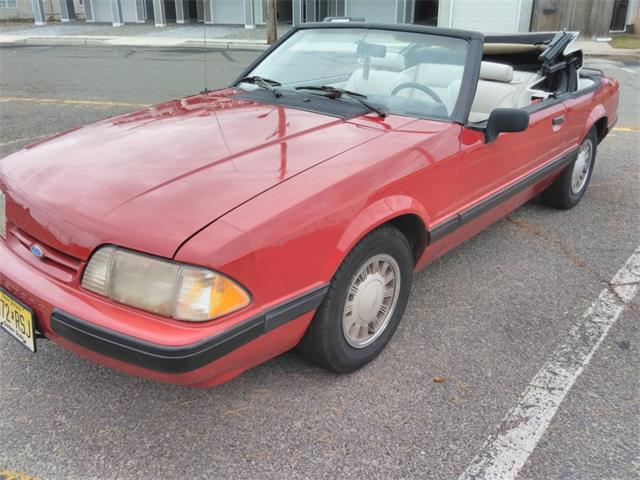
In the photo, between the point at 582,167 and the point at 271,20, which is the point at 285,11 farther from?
the point at 582,167

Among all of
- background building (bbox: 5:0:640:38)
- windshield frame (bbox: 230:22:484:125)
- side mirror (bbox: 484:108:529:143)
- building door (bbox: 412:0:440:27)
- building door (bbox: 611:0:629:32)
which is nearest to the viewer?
side mirror (bbox: 484:108:529:143)

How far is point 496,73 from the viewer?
12.2 feet

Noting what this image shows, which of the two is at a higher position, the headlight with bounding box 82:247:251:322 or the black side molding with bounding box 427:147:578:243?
the headlight with bounding box 82:247:251:322

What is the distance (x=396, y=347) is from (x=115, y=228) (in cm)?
145

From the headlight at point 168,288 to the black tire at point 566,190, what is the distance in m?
3.18

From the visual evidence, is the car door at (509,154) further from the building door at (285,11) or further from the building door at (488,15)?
the building door at (285,11)

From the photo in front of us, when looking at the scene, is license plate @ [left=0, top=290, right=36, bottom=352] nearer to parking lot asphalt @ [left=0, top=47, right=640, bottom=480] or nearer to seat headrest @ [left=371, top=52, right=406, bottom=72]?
parking lot asphalt @ [left=0, top=47, right=640, bottom=480]

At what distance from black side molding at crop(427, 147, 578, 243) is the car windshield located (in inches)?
20.6

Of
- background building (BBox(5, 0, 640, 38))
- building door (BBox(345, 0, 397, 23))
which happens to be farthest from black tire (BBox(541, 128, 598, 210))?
building door (BBox(345, 0, 397, 23))

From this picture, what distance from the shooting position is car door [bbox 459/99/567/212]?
291 cm

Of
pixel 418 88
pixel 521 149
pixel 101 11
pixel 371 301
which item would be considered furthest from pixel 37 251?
pixel 101 11

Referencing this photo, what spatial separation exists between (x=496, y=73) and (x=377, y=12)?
55.1 ft

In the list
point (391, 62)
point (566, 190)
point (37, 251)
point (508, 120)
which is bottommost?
point (566, 190)

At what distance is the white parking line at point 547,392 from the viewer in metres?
2.08
